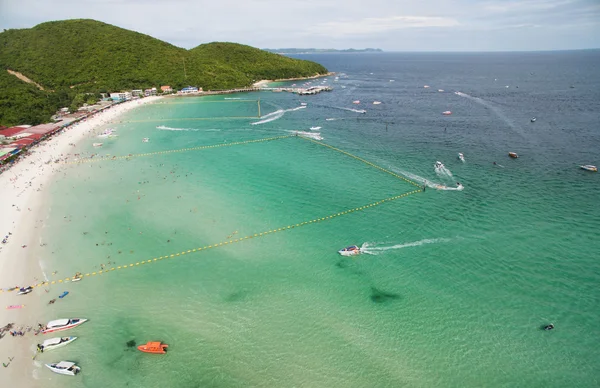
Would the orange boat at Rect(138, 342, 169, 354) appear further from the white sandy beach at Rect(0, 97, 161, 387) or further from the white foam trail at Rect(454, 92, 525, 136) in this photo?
the white foam trail at Rect(454, 92, 525, 136)

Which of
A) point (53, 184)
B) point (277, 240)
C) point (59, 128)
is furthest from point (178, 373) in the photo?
point (59, 128)

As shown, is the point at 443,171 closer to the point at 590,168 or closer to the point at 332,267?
the point at 590,168

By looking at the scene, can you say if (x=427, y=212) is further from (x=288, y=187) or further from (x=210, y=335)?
(x=210, y=335)

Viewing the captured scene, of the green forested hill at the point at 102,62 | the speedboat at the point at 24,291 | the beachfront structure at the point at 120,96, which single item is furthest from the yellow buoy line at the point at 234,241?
the beachfront structure at the point at 120,96

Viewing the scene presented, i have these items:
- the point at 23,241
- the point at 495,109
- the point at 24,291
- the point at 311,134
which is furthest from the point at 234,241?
the point at 495,109

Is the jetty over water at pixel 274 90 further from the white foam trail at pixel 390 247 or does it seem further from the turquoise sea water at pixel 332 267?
the white foam trail at pixel 390 247
